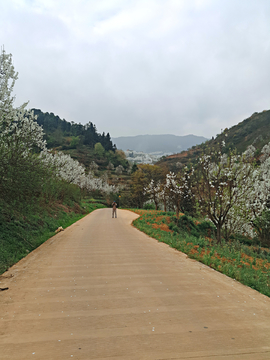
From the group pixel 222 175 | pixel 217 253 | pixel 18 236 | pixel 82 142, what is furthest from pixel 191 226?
pixel 82 142

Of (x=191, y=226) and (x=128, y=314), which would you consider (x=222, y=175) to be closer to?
(x=191, y=226)

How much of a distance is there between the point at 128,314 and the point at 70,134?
14050cm

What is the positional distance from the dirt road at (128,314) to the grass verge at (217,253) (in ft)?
1.29

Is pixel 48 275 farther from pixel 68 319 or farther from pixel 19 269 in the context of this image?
pixel 68 319

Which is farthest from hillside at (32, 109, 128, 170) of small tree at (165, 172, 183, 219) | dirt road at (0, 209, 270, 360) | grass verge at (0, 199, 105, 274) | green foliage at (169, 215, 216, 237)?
dirt road at (0, 209, 270, 360)

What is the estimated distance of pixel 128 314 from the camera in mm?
3713

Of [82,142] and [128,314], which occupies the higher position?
[82,142]

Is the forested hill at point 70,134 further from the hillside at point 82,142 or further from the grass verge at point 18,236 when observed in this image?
the grass verge at point 18,236

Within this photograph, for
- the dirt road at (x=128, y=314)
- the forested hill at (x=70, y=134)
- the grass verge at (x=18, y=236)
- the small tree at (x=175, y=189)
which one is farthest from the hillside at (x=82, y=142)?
the dirt road at (x=128, y=314)

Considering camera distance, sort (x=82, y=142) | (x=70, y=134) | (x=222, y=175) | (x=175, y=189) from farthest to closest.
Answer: (x=70, y=134)
(x=82, y=142)
(x=175, y=189)
(x=222, y=175)

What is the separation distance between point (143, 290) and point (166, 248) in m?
4.79

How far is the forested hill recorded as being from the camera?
372 feet

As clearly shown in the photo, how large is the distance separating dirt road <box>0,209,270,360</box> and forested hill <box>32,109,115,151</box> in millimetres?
106001

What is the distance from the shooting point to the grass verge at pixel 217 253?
586cm
